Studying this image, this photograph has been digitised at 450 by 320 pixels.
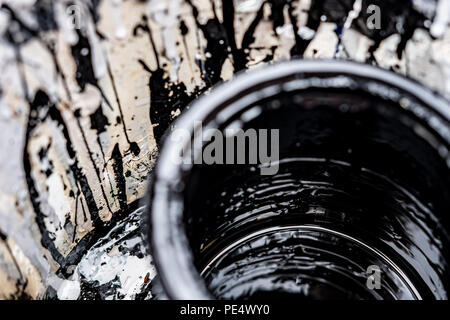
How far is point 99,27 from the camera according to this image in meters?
0.62

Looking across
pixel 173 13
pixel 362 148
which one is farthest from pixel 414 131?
pixel 173 13

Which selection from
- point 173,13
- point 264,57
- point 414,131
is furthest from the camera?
point 264,57

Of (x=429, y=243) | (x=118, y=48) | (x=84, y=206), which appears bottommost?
(x=429, y=243)

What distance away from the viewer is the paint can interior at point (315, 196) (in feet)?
1.65

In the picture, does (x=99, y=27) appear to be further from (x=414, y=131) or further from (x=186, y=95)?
(x=414, y=131)

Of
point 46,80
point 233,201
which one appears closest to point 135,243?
point 233,201

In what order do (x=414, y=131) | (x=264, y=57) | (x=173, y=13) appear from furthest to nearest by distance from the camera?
1. (x=264, y=57)
2. (x=173, y=13)
3. (x=414, y=131)

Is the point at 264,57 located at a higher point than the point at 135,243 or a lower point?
higher

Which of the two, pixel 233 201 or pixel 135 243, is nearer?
pixel 233 201

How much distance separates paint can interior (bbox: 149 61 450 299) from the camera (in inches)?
19.7

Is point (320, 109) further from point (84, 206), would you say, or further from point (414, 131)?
point (84, 206)

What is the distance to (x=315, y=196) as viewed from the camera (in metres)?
0.77

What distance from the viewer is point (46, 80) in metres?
0.59

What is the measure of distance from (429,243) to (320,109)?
252mm
